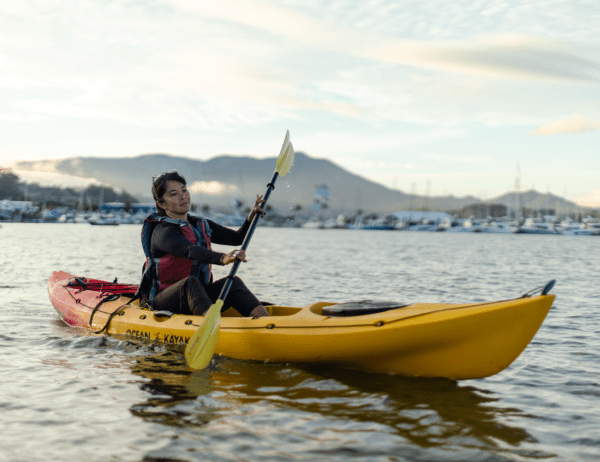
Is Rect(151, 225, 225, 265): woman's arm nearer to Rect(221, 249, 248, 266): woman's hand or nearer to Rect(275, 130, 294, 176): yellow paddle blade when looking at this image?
Rect(221, 249, 248, 266): woman's hand

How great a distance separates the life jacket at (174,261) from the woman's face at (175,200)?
3.3 inches

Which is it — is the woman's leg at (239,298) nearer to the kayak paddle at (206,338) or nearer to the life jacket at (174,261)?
the life jacket at (174,261)

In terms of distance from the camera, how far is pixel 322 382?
4.80 meters

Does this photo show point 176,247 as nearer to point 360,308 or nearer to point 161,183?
point 161,183

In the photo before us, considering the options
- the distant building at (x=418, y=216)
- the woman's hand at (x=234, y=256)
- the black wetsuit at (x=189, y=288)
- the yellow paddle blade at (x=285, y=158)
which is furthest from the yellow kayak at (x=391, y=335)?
the distant building at (x=418, y=216)

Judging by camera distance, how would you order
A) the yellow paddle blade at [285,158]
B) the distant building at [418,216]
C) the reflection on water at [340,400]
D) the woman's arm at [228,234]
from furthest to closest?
the distant building at [418,216]
the yellow paddle blade at [285,158]
the woman's arm at [228,234]
the reflection on water at [340,400]

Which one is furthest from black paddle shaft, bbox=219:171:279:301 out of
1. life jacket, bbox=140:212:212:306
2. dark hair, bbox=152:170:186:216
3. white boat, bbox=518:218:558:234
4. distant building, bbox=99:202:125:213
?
distant building, bbox=99:202:125:213

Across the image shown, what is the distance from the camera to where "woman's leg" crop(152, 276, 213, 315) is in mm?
5469

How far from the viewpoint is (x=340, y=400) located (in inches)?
171

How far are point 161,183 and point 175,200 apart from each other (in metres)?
0.24

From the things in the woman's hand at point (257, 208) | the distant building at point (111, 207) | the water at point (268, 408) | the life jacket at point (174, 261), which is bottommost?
the water at point (268, 408)

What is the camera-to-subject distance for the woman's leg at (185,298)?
5.47 meters

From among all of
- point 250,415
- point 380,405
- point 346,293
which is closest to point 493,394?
point 380,405

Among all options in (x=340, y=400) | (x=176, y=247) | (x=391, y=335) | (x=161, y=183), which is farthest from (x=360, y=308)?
(x=161, y=183)
